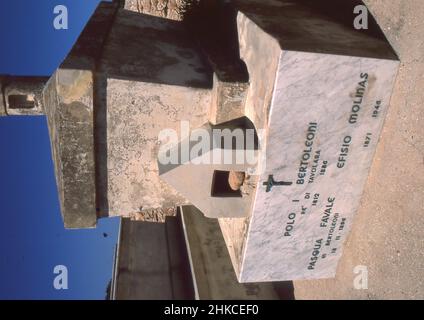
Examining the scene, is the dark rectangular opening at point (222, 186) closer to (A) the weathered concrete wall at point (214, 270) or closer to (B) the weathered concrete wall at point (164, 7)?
(A) the weathered concrete wall at point (214, 270)

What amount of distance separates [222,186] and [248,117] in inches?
27.5

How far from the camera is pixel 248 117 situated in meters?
3.03

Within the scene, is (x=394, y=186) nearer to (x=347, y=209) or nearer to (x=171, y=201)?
(x=347, y=209)

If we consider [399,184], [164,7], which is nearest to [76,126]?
[399,184]

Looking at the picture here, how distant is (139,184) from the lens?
11.0 feet

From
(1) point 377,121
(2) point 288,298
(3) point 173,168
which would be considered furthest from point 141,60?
(2) point 288,298

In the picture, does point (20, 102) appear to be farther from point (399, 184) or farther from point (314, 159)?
point (399, 184)

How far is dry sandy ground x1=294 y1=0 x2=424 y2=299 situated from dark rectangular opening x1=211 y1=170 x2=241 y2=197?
116 centimetres

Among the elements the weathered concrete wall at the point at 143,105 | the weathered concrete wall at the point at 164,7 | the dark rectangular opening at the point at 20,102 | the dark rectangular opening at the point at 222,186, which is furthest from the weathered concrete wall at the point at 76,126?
the weathered concrete wall at the point at 164,7

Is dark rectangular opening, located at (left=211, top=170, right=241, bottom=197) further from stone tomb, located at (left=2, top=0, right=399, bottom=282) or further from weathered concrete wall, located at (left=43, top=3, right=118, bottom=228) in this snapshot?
weathered concrete wall, located at (left=43, top=3, right=118, bottom=228)

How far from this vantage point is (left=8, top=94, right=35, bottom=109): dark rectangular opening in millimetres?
3523

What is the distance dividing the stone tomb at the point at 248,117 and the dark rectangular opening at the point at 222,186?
5cm

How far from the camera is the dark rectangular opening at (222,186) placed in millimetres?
3246

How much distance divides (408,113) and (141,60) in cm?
209
